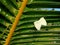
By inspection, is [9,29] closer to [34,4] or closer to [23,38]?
[23,38]

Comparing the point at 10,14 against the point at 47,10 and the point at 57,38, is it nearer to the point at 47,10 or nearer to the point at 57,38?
the point at 47,10

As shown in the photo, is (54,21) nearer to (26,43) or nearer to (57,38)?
(57,38)

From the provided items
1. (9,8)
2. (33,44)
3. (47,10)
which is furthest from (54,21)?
(9,8)

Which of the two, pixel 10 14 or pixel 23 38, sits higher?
pixel 10 14

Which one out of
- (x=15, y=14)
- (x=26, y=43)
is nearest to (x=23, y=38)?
(x=26, y=43)

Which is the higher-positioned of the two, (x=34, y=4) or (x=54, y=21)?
(x=34, y=4)

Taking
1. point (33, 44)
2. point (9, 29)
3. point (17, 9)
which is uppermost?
point (17, 9)

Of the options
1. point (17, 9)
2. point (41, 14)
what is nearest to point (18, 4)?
point (17, 9)

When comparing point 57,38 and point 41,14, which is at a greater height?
point 41,14
